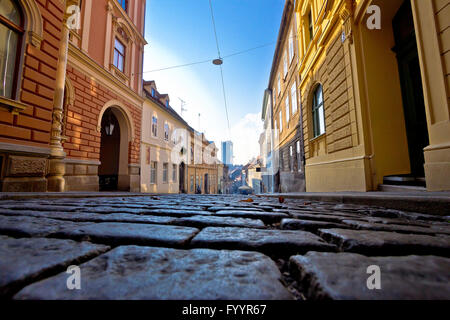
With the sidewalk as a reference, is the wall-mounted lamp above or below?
above

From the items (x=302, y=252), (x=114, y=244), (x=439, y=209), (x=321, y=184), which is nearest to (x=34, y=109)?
(x=114, y=244)

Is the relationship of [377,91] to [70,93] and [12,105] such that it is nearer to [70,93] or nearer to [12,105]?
[12,105]

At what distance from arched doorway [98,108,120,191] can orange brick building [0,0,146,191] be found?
0.06 meters

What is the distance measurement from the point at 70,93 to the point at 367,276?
949 cm

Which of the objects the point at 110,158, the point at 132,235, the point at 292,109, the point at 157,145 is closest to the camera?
the point at 132,235

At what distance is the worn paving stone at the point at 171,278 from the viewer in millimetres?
491

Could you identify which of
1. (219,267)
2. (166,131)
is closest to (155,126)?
(166,131)

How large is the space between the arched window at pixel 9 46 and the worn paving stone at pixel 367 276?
21.7 ft

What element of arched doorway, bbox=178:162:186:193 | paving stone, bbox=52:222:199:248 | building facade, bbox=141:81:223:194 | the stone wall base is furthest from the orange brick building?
arched doorway, bbox=178:162:186:193

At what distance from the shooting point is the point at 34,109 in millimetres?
4969

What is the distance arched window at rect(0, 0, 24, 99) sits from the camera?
4559mm

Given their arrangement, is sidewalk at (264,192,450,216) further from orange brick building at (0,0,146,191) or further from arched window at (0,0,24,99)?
arched window at (0,0,24,99)

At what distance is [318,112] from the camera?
7.77 meters
